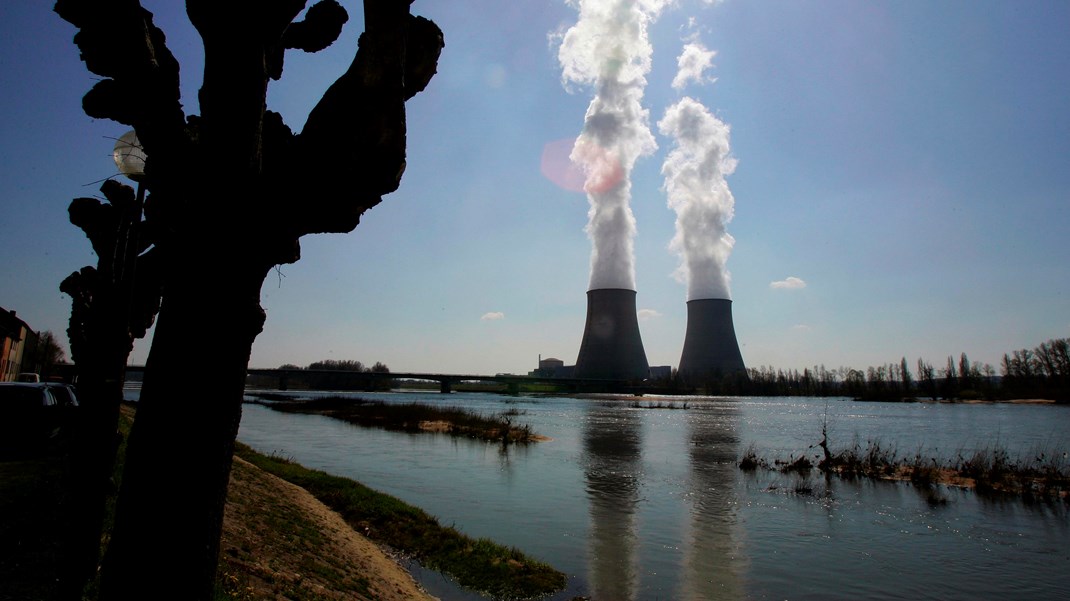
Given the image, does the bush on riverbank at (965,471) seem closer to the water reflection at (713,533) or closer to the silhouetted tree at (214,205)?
the water reflection at (713,533)

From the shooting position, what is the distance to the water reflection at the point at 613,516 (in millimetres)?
8062

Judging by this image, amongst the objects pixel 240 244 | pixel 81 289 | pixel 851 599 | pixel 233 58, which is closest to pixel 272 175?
pixel 240 244

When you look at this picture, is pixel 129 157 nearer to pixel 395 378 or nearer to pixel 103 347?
pixel 103 347

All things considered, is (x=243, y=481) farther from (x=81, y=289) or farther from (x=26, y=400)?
(x=81, y=289)

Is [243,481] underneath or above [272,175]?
underneath

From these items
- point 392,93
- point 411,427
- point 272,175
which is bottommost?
point 411,427

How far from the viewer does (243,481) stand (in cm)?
943

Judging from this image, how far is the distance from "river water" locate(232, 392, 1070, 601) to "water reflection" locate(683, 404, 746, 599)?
1.4 inches

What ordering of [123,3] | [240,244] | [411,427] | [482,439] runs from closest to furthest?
[240,244], [123,3], [482,439], [411,427]

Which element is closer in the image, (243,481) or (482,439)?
(243,481)

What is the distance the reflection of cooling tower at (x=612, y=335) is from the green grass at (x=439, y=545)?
Result: 53.1 m

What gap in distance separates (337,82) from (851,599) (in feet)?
29.8

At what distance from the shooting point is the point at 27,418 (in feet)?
25.2

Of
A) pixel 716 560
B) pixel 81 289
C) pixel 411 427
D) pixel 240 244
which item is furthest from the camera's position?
pixel 411 427
